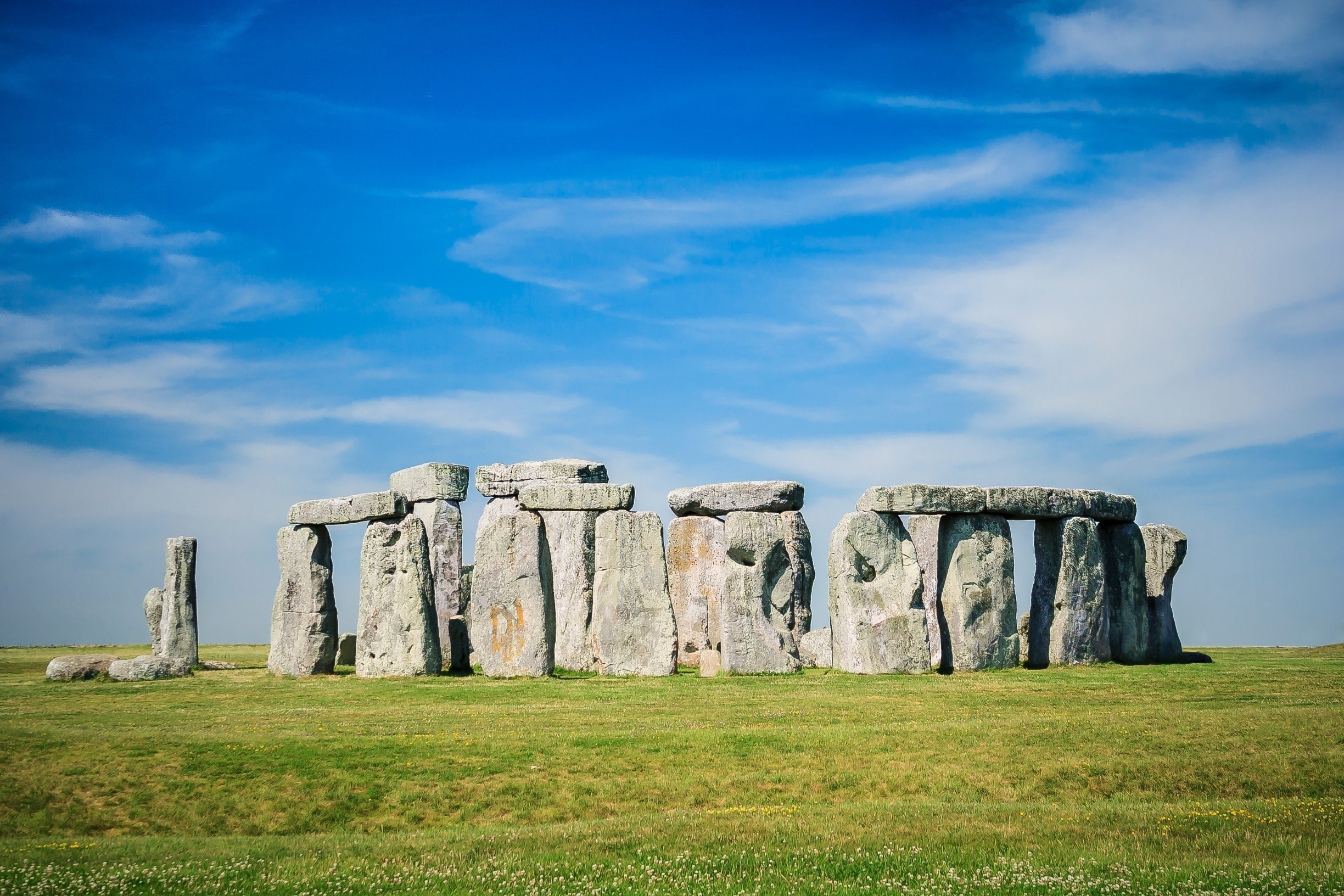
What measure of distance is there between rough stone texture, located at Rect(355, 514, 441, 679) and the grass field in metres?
3.29

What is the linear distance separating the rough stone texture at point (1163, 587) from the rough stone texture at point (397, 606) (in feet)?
49.7

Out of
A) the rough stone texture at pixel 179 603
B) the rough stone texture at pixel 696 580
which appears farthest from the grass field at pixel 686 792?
the rough stone texture at pixel 179 603

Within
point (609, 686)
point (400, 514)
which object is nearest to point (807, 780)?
point (609, 686)

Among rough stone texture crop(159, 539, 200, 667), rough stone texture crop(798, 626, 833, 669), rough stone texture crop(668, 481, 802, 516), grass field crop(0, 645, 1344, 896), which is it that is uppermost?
rough stone texture crop(668, 481, 802, 516)

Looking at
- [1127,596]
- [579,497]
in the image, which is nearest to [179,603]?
[579,497]

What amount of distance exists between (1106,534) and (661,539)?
9878 millimetres

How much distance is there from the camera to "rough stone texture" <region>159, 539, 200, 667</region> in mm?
24406

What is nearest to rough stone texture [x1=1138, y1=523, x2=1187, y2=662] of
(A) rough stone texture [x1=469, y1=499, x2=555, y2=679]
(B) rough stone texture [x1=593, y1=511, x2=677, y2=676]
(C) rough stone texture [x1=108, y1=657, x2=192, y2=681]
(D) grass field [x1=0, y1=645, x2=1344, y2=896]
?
(D) grass field [x1=0, y1=645, x2=1344, y2=896]

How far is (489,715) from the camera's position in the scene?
54.9 ft

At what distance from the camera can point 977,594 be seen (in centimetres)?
2205

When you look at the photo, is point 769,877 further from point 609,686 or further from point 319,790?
point 609,686

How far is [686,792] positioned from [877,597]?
9359 millimetres

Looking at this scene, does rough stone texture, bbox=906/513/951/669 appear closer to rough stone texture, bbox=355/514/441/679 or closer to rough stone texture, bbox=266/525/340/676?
rough stone texture, bbox=355/514/441/679

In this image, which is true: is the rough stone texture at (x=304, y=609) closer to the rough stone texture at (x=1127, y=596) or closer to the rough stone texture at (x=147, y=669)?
the rough stone texture at (x=147, y=669)
